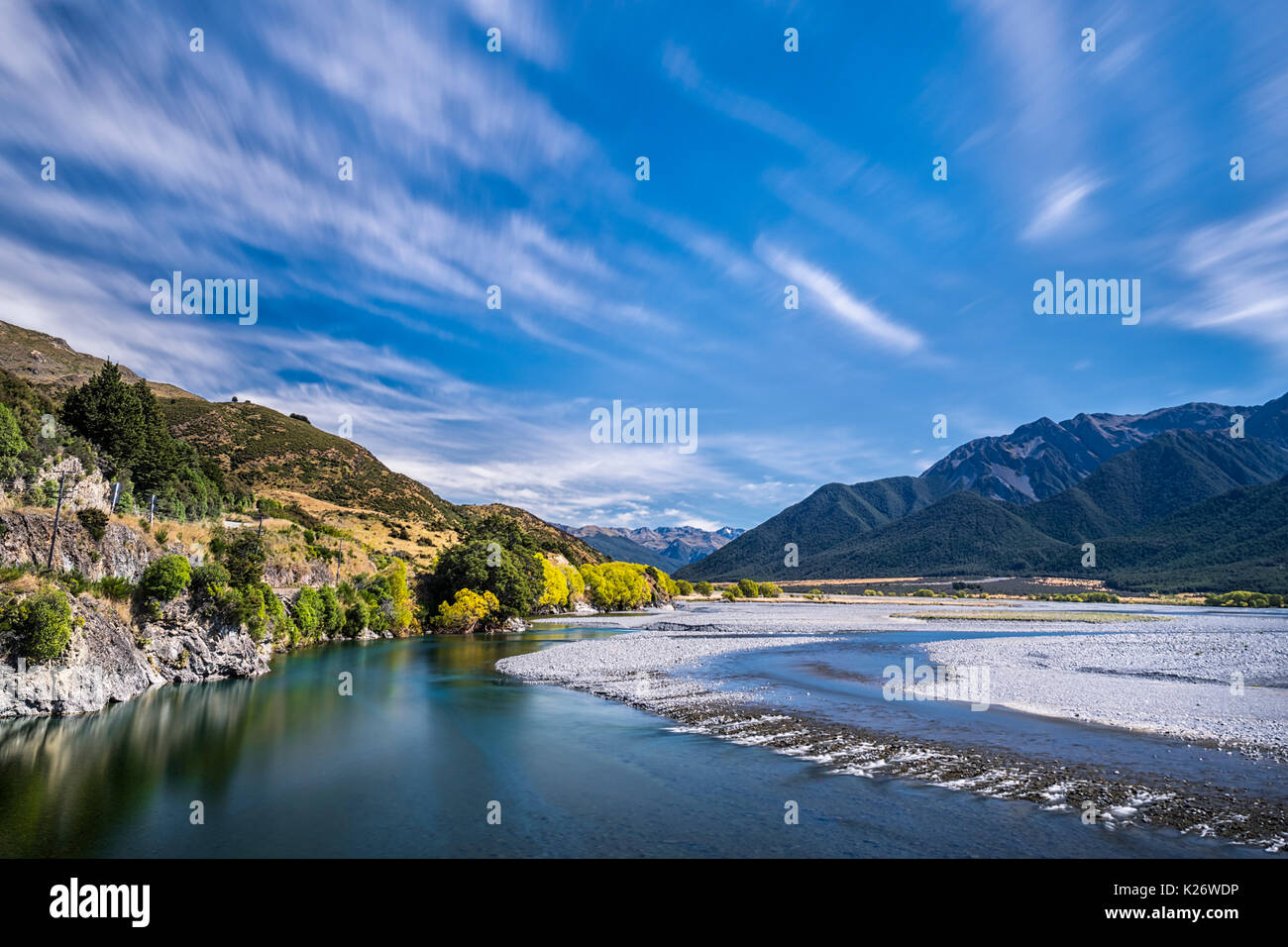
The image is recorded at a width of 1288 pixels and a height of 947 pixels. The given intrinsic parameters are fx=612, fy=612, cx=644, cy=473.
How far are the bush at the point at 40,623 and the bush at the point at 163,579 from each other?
831 cm

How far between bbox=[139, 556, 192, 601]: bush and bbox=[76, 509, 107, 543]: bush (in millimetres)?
2814

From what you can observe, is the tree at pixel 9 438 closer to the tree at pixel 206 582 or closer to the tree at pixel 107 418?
the tree at pixel 206 582

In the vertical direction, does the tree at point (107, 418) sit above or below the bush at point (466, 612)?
above

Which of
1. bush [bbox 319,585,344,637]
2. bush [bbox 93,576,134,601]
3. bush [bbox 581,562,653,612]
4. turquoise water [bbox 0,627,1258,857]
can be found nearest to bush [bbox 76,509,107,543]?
bush [bbox 93,576,134,601]

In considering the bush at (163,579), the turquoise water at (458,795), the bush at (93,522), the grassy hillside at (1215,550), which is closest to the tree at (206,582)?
the bush at (163,579)

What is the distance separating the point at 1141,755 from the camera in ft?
→ 62.7

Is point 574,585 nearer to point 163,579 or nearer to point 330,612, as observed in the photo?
point 330,612

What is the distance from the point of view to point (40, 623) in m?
22.8

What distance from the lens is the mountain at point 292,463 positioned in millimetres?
103688

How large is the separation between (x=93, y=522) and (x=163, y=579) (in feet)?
13.9

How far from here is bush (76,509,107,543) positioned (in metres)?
31.0
